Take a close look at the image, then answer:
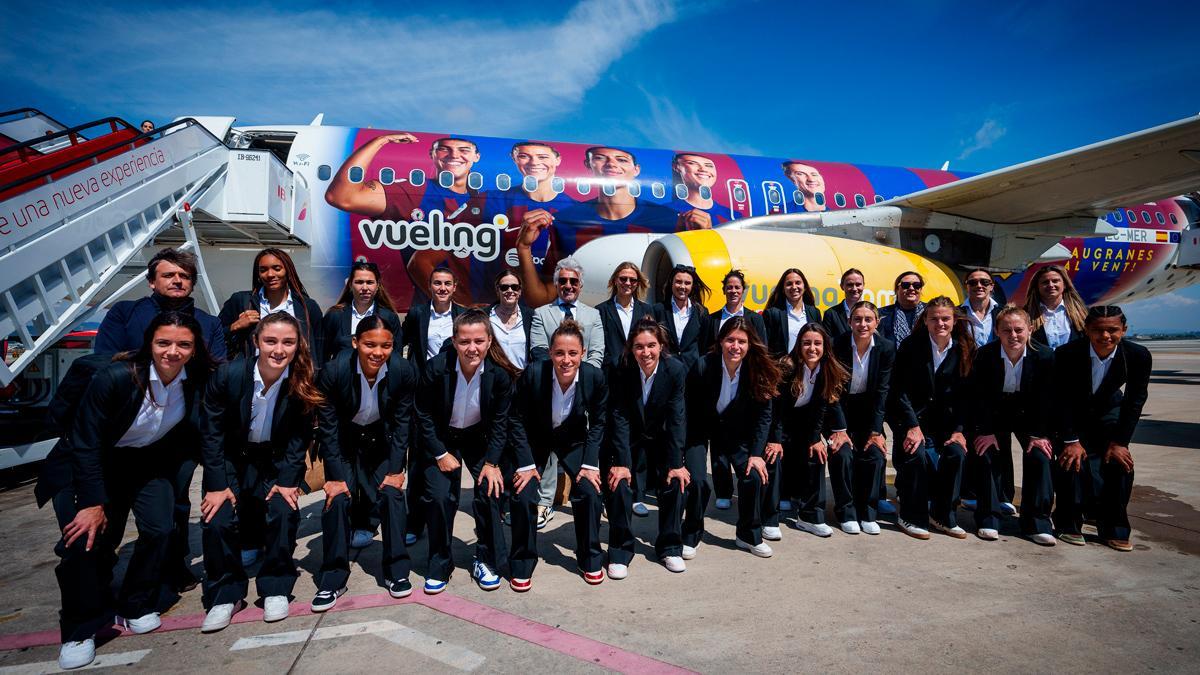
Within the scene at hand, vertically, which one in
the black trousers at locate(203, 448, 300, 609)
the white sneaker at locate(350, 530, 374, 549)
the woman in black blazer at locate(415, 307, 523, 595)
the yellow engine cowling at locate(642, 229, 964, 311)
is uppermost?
the yellow engine cowling at locate(642, 229, 964, 311)

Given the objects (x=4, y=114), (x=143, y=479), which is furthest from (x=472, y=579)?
(x=4, y=114)

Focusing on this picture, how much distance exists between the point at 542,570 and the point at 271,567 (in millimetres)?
1498

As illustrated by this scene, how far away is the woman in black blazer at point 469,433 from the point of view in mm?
3449

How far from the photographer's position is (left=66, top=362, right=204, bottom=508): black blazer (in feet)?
9.09

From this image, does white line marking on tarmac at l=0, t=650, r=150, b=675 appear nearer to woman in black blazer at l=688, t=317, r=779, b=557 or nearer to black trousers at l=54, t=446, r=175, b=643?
black trousers at l=54, t=446, r=175, b=643

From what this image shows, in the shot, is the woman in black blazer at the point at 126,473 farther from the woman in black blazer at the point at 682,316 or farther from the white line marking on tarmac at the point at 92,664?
the woman in black blazer at the point at 682,316

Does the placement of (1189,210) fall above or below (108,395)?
above

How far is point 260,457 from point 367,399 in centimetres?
66

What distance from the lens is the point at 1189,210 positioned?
12.5m

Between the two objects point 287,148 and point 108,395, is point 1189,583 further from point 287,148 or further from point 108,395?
point 287,148

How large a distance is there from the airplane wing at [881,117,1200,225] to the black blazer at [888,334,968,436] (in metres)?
4.62

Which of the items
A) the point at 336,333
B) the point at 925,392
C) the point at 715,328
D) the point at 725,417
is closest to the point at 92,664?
the point at 336,333

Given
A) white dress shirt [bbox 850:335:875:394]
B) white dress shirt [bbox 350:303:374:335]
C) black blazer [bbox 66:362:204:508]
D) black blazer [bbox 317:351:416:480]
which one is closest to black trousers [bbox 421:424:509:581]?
black blazer [bbox 317:351:416:480]

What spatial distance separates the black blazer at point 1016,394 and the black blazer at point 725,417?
163 centimetres
